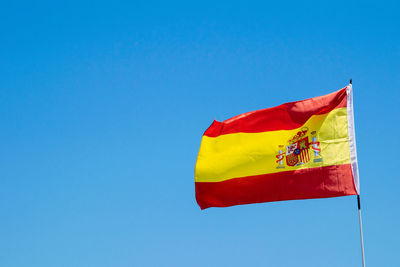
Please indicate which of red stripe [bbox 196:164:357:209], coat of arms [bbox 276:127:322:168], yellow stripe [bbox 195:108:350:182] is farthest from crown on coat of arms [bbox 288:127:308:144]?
red stripe [bbox 196:164:357:209]

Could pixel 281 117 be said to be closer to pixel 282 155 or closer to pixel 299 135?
pixel 299 135

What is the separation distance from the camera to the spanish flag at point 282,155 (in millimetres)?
26750

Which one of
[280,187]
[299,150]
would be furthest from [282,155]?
[280,187]

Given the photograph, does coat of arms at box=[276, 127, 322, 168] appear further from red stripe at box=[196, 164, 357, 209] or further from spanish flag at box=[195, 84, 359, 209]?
red stripe at box=[196, 164, 357, 209]

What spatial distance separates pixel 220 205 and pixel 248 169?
2151 mm

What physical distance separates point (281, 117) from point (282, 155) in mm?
1803

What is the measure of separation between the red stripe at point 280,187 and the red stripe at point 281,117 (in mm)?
2322

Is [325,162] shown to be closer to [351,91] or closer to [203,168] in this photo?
[351,91]

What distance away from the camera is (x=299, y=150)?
2791 cm

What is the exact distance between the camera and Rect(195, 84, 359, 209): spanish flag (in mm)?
26750

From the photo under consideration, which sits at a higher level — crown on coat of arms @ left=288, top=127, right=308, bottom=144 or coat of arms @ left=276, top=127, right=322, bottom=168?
crown on coat of arms @ left=288, top=127, right=308, bottom=144

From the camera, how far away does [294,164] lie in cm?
2769

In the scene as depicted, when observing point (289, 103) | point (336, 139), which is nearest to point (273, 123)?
point (289, 103)


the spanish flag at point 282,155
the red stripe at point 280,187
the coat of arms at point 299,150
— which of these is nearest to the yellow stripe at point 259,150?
the spanish flag at point 282,155
